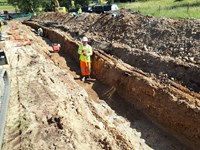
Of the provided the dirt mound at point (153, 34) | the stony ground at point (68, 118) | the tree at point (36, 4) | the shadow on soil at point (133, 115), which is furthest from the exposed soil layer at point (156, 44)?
the tree at point (36, 4)

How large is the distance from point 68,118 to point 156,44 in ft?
20.1

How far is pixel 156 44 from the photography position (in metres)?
11.1

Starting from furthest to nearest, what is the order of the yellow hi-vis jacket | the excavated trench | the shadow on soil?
the yellow hi-vis jacket
the shadow on soil
the excavated trench

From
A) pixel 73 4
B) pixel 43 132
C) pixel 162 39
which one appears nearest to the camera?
pixel 43 132

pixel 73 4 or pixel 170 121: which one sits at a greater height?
pixel 73 4

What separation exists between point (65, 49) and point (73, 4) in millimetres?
26303

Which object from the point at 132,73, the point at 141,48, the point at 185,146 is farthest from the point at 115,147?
the point at 141,48

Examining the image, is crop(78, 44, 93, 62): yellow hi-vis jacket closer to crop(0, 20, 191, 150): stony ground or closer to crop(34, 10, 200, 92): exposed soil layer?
crop(0, 20, 191, 150): stony ground

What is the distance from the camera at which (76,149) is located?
5293 mm

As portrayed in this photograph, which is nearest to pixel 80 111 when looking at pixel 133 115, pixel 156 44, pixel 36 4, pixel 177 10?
pixel 133 115

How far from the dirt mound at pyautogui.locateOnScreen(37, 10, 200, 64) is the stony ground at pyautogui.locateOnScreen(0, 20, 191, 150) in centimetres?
290

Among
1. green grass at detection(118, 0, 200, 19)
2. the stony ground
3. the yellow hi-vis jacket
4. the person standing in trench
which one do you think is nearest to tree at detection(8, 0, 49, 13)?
green grass at detection(118, 0, 200, 19)

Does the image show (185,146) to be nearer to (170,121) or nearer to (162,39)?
(170,121)

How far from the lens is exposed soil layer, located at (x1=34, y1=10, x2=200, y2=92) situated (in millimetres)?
8719
